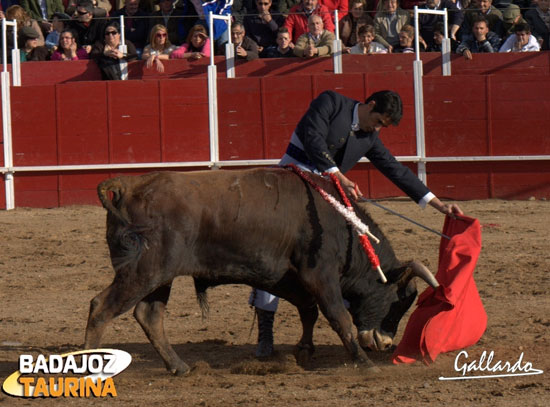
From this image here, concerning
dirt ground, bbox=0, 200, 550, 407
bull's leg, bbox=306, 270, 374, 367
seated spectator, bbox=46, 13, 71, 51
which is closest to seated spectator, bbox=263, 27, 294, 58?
seated spectator, bbox=46, 13, 71, 51

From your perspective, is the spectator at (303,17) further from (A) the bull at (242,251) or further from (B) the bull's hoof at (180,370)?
(B) the bull's hoof at (180,370)

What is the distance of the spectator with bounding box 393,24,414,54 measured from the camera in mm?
10219

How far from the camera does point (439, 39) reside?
10.2 meters

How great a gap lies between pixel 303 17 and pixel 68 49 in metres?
2.49

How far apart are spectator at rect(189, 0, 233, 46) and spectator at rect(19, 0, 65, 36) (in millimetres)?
1865

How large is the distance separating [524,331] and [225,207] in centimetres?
170

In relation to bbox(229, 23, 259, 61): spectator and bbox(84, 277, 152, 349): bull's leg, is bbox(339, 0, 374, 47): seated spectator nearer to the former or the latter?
bbox(229, 23, 259, 61): spectator

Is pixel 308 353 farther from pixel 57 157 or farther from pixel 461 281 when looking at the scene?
pixel 57 157

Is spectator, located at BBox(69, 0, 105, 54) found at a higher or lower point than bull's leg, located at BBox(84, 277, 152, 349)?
higher

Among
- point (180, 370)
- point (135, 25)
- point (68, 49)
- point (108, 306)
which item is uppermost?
point (135, 25)

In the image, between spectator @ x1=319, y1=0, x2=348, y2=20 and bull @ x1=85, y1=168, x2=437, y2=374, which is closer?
bull @ x1=85, y1=168, x2=437, y2=374

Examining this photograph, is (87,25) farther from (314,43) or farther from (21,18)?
(314,43)

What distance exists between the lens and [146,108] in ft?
34.2

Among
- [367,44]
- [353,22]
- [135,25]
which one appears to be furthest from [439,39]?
[135,25]
